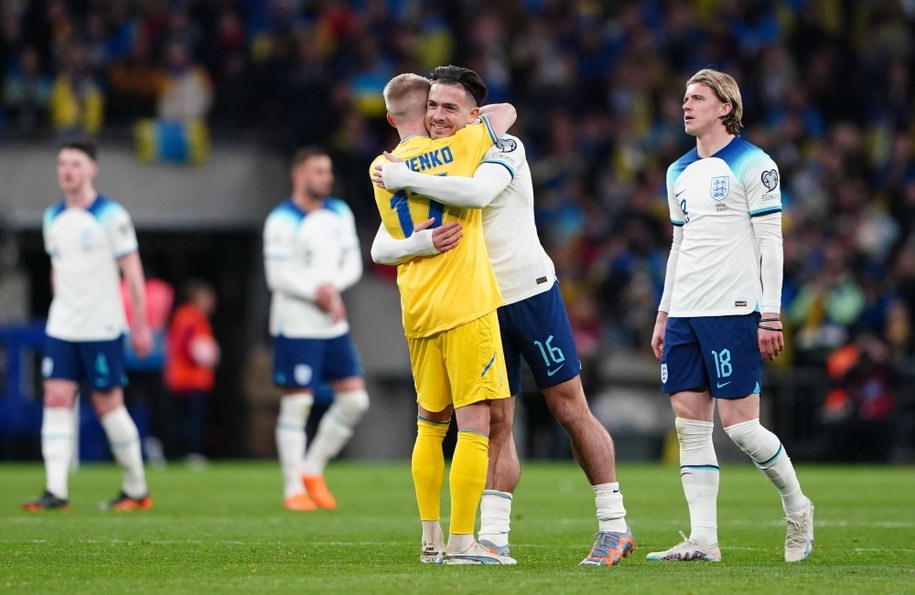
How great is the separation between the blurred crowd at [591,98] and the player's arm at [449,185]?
13.6 metres

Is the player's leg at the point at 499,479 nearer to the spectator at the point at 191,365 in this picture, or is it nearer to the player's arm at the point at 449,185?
the player's arm at the point at 449,185

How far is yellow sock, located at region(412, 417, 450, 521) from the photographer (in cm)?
761

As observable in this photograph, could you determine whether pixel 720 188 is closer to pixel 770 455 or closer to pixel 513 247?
pixel 513 247

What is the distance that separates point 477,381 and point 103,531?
324 centimetres

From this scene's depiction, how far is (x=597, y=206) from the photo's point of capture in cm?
2383

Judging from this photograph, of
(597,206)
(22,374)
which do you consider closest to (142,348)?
(22,374)

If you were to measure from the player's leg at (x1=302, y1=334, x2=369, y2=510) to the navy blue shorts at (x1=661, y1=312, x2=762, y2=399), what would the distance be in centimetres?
468

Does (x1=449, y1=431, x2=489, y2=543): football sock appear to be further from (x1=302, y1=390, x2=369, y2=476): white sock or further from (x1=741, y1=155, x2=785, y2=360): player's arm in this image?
(x1=302, y1=390, x2=369, y2=476): white sock

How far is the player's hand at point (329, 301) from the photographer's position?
40.3ft

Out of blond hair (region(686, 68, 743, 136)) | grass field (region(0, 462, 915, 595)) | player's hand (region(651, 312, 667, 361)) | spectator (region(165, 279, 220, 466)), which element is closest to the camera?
grass field (region(0, 462, 915, 595))

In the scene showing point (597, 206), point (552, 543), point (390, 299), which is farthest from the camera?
point (597, 206)

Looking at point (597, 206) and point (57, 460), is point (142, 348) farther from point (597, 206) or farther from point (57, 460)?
point (597, 206)

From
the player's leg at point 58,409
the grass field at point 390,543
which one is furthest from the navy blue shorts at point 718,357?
the player's leg at point 58,409

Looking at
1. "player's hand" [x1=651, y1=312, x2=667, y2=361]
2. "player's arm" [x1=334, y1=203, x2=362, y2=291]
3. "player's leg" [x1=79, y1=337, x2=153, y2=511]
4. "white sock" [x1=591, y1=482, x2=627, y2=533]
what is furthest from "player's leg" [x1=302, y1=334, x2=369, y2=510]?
"white sock" [x1=591, y1=482, x2=627, y2=533]
